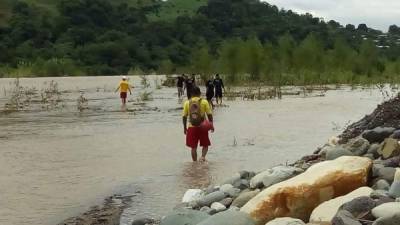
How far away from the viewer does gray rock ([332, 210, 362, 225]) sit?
5797mm

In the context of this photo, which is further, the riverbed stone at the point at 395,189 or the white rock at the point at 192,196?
the white rock at the point at 192,196

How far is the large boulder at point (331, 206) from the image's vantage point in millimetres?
6598

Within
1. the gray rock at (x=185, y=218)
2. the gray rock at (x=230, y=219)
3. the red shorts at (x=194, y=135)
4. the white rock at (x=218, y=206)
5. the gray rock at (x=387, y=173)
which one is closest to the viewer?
the gray rock at (x=230, y=219)

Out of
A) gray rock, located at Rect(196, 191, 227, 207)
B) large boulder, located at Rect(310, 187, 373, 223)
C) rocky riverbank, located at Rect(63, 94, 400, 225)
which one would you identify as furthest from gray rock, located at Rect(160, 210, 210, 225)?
large boulder, located at Rect(310, 187, 373, 223)

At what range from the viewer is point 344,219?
5.85 meters

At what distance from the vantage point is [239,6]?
145625 mm

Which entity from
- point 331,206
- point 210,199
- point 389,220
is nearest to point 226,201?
point 210,199

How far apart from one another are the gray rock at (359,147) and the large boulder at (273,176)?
3.61 feet

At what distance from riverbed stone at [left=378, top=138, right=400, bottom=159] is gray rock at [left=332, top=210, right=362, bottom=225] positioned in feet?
9.19

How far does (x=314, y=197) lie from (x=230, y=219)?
108 cm

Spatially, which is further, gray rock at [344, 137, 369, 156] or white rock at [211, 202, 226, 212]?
gray rock at [344, 137, 369, 156]

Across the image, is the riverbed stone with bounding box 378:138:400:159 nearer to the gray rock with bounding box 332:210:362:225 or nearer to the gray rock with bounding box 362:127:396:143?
the gray rock with bounding box 362:127:396:143

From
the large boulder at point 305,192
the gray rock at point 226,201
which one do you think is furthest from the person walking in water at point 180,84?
the large boulder at point 305,192

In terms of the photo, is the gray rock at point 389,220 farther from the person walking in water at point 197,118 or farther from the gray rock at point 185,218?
the person walking in water at point 197,118
